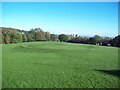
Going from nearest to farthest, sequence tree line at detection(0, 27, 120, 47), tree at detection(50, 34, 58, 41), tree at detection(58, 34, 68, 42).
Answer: tree line at detection(0, 27, 120, 47) < tree at detection(58, 34, 68, 42) < tree at detection(50, 34, 58, 41)

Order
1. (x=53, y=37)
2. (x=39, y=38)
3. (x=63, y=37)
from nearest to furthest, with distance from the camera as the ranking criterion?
(x=39, y=38) < (x=63, y=37) < (x=53, y=37)

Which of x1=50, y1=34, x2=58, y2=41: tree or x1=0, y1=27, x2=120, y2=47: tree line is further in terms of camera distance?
x1=50, y1=34, x2=58, y2=41: tree

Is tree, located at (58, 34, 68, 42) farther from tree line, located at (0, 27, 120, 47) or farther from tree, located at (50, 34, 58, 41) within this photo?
tree, located at (50, 34, 58, 41)

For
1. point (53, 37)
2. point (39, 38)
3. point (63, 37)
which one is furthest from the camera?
point (53, 37)

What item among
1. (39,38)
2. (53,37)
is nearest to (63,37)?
(53,37)

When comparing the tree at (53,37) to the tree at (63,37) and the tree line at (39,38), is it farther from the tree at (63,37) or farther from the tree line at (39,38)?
the tree at (63,37)

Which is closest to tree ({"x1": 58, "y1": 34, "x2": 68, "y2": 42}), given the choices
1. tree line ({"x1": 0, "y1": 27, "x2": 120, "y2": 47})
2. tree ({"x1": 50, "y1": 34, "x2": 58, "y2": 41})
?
tree line ({"x1": 0, "y1": 27, "x2": 120, "y2": 47})

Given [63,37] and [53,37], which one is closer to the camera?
[63,37]

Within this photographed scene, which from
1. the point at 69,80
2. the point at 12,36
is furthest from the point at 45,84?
the point at 12,36

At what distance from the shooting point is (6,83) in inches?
424

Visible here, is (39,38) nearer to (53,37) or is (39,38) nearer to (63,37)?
(53,37)

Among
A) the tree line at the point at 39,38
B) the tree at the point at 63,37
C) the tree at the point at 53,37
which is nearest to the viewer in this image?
the tree line at the point at 39,38

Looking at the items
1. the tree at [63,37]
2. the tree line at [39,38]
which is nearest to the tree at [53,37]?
the tree line at [39,38]

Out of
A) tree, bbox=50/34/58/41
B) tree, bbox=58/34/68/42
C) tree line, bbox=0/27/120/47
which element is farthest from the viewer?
tree, bbox=50/34/58/41
